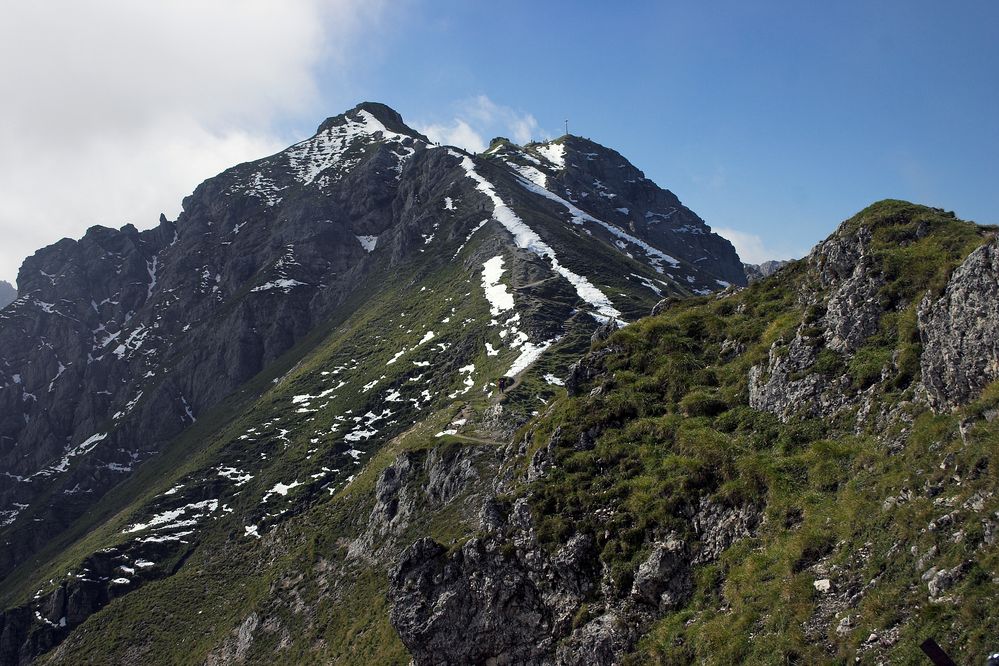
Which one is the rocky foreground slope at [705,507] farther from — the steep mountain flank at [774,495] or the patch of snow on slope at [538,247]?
the patch of snow on slope at [538,247]

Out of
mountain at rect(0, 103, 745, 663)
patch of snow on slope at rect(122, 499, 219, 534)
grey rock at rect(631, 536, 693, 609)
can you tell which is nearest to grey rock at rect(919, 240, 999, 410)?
grey rock at rect(631, 536, 693, 609)

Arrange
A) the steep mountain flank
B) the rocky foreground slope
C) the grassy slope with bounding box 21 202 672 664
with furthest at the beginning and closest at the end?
the grassy slope with bounding box 21 202 672 664
the rocky foreground slope
the steep mountain flank

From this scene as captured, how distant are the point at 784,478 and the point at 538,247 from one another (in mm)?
121878

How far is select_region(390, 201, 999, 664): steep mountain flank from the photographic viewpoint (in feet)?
57.6

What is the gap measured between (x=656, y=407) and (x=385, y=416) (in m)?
81.5

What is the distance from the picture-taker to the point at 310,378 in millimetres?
139625

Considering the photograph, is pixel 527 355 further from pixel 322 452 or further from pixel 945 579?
pixel 945 579

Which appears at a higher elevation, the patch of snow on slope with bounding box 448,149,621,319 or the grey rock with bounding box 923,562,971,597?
the patch of snow on slope with bounding box 448,149,621,319

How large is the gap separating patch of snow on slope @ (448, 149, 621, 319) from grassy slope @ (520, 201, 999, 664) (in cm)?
7366

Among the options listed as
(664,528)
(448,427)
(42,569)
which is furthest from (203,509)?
(664,528)

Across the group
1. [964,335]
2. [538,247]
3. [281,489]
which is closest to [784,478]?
[964,335]

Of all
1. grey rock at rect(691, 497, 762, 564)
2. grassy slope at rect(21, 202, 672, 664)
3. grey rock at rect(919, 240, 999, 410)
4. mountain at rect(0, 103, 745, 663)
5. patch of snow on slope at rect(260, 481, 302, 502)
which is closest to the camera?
grey rock at rect(919, 240, 999, 410)

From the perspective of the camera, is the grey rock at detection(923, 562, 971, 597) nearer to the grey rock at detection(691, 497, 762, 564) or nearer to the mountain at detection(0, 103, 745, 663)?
the grey rock at detection(691, 497, 762, 564)

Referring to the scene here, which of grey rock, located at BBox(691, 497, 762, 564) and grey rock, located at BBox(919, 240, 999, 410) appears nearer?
grey rock, located at BBox(919, 240, 999, 410)
